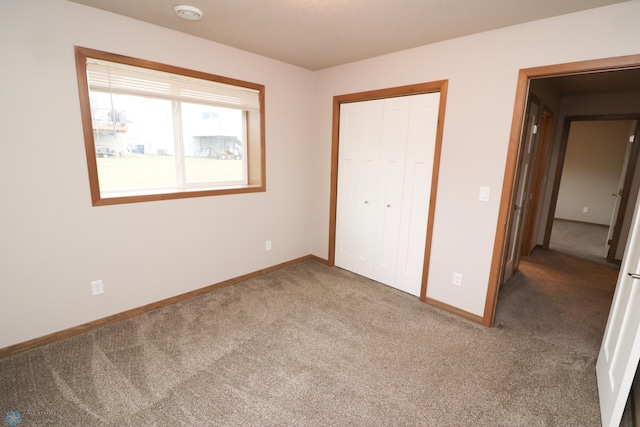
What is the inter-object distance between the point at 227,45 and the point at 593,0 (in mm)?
2792

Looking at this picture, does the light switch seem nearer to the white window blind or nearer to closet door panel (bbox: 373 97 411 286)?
closet door panel (bbox: 373 97 411 286)

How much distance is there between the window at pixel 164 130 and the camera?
2230 mm

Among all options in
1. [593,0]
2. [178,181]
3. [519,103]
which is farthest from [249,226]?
[593,0]

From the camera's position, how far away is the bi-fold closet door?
2.86 metres

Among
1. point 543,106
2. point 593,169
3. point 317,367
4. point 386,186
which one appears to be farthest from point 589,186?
point 317,367

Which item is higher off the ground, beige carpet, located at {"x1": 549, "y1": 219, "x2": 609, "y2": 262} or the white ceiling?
the white ceiling

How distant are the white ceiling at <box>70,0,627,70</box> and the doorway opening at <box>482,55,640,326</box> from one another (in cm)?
38

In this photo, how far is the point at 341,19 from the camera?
2127mm

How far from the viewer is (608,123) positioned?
607cm

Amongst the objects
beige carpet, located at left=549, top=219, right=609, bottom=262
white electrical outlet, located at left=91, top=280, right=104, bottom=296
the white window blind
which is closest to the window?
the white window blind

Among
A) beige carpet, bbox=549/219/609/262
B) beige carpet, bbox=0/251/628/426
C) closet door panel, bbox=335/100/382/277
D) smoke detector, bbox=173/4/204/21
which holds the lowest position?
beige carpet, bbox=0/251/628/426

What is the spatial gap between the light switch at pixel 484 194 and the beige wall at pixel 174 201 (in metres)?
0.06

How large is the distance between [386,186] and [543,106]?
2237 millimetres

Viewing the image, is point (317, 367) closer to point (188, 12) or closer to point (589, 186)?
point (188, 12)
